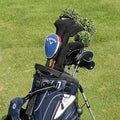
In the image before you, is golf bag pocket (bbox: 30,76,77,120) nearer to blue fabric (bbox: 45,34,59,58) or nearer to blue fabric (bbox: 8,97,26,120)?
blue fabric (bbox: 8,97,26,120)

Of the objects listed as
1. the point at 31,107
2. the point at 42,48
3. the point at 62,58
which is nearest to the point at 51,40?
the point at 62,58

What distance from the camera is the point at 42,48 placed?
8.98 m

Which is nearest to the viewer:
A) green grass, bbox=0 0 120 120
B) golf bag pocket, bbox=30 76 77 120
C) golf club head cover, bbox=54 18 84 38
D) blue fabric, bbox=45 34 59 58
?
golf bag pocket, bbox=30 76 77 120

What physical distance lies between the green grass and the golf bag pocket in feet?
7.20

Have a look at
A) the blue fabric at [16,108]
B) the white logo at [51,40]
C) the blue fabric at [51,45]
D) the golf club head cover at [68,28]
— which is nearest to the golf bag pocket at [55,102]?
the blue fabric at [16,108]

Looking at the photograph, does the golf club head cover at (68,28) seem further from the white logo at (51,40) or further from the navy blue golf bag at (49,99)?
the navy blue golf bag at (49,99)

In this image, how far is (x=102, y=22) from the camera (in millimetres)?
11344

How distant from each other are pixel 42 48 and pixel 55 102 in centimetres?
565

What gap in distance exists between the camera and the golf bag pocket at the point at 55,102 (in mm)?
3451

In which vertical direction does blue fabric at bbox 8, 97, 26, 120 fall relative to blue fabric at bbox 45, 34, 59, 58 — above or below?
below

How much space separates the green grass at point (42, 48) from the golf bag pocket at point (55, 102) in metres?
2.20

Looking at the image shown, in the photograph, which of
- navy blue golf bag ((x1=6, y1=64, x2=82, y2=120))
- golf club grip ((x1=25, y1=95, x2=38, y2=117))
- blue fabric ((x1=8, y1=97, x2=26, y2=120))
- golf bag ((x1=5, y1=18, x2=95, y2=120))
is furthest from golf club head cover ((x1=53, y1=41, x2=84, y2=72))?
blue fabric ((x1=8, y1=97, x2=26, y2=120))

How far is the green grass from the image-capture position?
6359 millimetres

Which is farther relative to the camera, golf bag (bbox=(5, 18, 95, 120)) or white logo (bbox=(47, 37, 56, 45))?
white logo (bbox=(47, 37, 56, 45))
